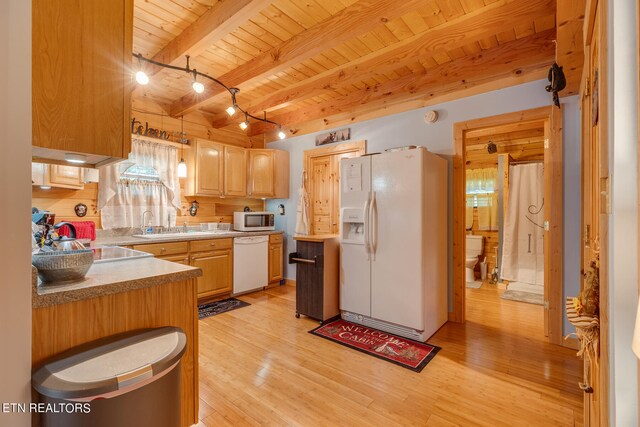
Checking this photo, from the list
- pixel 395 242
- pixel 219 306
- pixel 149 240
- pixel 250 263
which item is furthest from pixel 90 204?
pixel 395 242

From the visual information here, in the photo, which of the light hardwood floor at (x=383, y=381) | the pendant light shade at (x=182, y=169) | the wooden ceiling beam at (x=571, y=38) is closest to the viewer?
the wooden ceiling beam at (x=571, y=38)

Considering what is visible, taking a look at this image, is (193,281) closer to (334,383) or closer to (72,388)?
(72,388)

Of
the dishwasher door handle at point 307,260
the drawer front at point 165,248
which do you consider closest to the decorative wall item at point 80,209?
the drawer front at point 165,248

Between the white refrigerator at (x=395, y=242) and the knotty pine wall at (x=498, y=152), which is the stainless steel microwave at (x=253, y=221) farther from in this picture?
the knotty pine wall at (x=498, y=152)

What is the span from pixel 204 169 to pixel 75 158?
9.38 feet

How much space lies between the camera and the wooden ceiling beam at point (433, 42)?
2.09 m

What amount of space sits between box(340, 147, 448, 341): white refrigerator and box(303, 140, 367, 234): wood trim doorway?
107 cm

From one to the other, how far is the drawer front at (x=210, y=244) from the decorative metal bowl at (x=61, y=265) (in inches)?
98.1

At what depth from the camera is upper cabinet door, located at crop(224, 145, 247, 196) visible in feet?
14.3

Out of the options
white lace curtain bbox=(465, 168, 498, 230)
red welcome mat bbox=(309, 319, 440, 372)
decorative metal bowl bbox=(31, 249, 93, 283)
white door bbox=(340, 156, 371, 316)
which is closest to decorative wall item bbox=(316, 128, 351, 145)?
white door bbox=(340, 156, 371, 316)

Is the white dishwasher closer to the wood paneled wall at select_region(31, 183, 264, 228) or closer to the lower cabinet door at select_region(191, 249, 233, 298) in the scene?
the lower cabinet door at select_region(191, 249, 233, 298)

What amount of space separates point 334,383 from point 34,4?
2489 mm

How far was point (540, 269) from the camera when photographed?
457 cm

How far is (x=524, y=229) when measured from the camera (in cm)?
477
